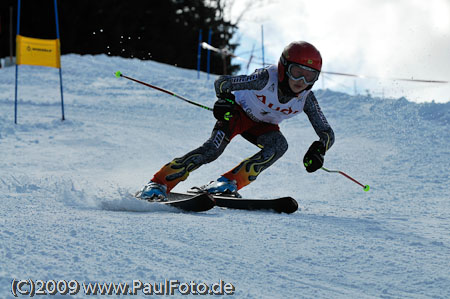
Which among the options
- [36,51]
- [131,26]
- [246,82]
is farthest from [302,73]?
[131,26]

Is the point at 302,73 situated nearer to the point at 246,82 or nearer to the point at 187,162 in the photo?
the point at 246,82

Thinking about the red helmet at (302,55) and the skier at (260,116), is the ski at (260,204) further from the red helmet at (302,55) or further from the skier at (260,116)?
the red helmet at (302,55)

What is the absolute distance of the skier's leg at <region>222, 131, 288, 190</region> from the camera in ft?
14.3

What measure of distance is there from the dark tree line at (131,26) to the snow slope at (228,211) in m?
12.1

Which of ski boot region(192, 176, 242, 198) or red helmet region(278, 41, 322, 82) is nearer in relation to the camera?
red helmet region(278, 41, 322, 82)

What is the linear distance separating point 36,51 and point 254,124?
5748 mm

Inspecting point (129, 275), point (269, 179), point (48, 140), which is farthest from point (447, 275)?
point (48, 140)

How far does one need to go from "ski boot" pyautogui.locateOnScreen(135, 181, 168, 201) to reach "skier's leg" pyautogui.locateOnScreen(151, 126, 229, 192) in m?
0.06

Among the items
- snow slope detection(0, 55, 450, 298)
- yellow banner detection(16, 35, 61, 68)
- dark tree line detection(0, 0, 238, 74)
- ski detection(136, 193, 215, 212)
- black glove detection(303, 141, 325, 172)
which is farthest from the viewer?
dark tree line detection(0, 0, 238, 74)

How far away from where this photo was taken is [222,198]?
13.2ft

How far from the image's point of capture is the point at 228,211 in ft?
12.6

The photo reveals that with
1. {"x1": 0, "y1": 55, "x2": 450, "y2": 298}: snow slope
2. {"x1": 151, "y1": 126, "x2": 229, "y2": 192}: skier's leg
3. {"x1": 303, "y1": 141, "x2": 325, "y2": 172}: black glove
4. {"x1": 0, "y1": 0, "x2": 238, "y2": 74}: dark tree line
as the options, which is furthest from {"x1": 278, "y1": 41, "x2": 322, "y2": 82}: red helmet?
{"x1": 0, "y1": 0, "x2": 238, "y2": 74}: dark tree line

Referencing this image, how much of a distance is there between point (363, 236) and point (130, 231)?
1323 millimetres

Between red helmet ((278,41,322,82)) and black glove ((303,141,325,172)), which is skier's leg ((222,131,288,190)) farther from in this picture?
red helmet ((278,41,322,82))
